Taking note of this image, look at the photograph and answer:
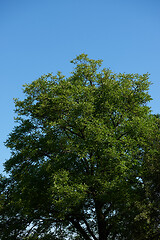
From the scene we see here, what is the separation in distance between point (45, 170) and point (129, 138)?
852 cm

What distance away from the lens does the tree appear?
22.2m

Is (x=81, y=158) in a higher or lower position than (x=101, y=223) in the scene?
higher

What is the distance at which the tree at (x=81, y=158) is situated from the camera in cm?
2222

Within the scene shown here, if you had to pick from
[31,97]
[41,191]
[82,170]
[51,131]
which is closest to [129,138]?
[82,170]

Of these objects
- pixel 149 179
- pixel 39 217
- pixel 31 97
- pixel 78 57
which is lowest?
pixel 149 179

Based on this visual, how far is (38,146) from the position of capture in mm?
26703

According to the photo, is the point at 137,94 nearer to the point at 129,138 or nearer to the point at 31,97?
the point at 129,138

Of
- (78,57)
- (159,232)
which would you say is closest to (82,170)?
(159,232)

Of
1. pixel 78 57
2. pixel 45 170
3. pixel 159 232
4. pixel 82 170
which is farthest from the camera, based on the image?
pixel 78 57

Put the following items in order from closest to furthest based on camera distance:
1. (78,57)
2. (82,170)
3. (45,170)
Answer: (45,170) → (82,170) → (78,57)

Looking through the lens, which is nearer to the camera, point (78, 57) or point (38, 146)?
point (38, 146)

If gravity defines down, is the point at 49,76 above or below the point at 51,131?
above

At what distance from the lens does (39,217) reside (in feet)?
86.1

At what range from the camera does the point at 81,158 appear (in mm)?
24031
